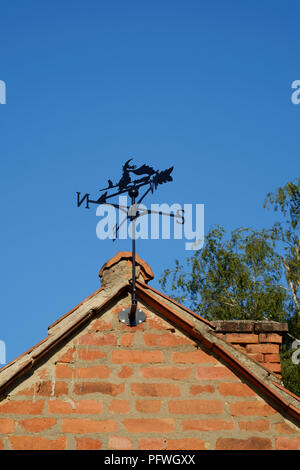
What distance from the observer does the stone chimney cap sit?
7.48 m

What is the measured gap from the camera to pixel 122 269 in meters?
7.50

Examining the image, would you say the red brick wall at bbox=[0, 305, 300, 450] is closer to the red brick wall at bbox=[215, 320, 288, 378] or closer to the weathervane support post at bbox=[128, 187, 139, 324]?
the weathervane support post at bbox=[128, 187, 139, 324]

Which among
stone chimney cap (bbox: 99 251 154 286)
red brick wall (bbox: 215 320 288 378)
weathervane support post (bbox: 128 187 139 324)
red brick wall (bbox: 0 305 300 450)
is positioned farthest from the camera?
red brick wall (bbox: 215 320 288 378)

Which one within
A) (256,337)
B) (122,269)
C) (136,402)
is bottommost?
(136,402)

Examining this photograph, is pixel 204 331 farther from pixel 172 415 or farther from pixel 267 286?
pixel 267 286

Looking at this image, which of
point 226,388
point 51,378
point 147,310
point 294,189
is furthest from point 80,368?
point 294,189

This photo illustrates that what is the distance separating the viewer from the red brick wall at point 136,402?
672 cm

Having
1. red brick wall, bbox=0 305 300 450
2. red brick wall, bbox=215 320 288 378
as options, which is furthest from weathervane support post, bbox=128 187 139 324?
red brick wall, bbox=215 320 288 378

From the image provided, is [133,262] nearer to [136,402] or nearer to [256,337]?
[136,402]

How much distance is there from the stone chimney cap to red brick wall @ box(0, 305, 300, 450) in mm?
556

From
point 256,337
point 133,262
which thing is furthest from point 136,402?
point 256,337

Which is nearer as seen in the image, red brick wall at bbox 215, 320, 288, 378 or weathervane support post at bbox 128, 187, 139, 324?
weathervane support post at bbox 128, 187, 139, 324

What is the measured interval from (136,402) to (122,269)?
133 centimetres
